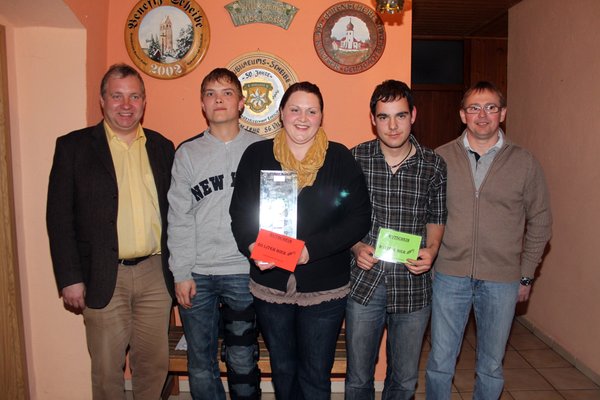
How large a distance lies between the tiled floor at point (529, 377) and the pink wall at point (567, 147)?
5.2 inches

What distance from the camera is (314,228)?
2.09 meters

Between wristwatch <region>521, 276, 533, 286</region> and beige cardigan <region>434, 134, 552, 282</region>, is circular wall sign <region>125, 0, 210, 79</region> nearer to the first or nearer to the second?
beige cardigan <region>434, 134, 552, 282</region>

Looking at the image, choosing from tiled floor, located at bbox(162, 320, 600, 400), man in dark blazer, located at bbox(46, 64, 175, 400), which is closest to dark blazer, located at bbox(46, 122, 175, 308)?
man in dark blazer, located at bbox(46, 64, 175, 400)

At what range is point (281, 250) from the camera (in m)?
2.00

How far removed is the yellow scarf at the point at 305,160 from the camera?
6.81 feet

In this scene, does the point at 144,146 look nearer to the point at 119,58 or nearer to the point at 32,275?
the point at 119,58

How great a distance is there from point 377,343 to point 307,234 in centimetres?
71

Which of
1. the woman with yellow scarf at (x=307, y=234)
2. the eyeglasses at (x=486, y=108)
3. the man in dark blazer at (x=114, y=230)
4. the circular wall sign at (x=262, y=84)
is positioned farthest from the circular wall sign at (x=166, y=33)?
the eyeglasses at (x=486, y=108)

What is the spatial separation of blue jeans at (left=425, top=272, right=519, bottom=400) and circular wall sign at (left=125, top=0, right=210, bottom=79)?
206 centimetres

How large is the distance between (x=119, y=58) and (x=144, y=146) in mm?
905

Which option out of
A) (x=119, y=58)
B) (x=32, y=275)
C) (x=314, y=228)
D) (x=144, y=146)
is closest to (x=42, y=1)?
(x=119, y=58)

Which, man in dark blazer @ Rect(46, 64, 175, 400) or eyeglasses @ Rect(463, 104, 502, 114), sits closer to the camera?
man in dark blazer @ Rect(46, 64, 175, 400)

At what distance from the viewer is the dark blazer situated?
7.46ft

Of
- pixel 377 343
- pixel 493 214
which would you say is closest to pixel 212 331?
pixel 377 343
